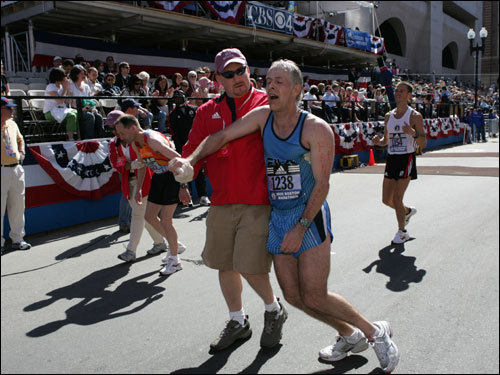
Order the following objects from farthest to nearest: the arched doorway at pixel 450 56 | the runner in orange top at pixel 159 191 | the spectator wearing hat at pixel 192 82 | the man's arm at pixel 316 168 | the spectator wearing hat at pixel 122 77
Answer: the arched doorway at pixel 450 56 → the spectator wearing hat at pixel 122 77 → the spectator wearing hat at pixel 192 82 → the runner in orange top at pixel 159 191 → the man's arm at pixel 316 168

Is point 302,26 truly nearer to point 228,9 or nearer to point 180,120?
point 228,9

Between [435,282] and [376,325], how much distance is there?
1867mm

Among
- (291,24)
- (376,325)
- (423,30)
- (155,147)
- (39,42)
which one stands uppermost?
(423,30)

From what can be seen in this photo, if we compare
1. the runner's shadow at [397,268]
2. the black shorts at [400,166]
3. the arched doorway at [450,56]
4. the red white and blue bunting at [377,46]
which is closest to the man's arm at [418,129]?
the black shorts at [400,166]

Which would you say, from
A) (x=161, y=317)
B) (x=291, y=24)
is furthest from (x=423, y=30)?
(x=161, y=317)

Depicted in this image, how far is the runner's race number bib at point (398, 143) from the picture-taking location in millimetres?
6523

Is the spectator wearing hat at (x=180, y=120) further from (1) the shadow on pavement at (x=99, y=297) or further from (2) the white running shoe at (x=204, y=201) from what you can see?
(1) the shadow on pavement at (x=99, y=297)

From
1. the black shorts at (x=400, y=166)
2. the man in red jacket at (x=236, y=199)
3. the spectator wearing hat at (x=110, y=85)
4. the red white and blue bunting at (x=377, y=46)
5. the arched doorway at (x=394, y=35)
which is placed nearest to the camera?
the man in red jacket at (x=236, y=199)

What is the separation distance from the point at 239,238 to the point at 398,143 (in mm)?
3980

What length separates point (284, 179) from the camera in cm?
303

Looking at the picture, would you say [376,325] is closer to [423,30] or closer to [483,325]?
[483,325]

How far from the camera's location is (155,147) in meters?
4.43

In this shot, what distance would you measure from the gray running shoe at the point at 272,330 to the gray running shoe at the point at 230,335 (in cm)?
19

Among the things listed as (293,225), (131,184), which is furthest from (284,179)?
(131,184)
